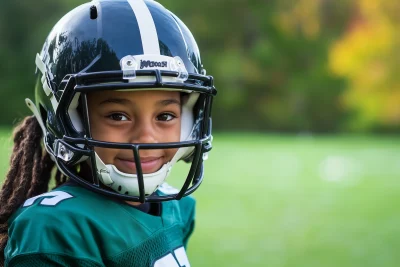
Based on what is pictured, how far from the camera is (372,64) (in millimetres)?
17828

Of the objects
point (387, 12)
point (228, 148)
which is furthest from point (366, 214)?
point (387, 12)

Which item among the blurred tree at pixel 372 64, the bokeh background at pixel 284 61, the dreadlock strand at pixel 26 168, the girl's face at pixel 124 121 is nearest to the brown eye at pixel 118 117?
the girl's face at pixel 124 121

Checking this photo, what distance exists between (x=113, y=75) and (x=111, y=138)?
16 centimetres

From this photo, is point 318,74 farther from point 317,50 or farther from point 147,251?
point 147,251

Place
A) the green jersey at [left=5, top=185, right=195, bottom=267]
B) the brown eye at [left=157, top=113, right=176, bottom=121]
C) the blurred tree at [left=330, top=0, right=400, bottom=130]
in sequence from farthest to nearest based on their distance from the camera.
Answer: the blurred tree at [left=330, top=0, right=400, bottom=130]
the brown eye at [left=157, top=113, right=176, bottom=121]
the green jersey at [left=5, top=185, right=195, bottom=267]

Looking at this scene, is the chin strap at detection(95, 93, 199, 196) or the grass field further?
the grass field

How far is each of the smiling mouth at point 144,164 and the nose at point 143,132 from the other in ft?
0.20

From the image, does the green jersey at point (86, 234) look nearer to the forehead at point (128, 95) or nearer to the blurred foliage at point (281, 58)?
the forehead at point (128, 95)

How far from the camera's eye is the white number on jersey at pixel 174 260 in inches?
62.4

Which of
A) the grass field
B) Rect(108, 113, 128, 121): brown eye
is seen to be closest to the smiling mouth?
Rect(108, 113, 128, 121): brown eye

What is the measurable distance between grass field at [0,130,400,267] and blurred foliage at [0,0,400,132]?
10.6 meters

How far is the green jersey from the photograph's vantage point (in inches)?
55.2

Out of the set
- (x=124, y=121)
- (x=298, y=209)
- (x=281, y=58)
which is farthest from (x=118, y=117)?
(x=281, y=58)

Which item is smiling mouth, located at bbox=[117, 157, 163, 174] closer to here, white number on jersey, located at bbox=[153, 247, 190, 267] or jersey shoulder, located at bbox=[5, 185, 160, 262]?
jersey shoulder, located at bbox=[5, 185, 160, 262]
